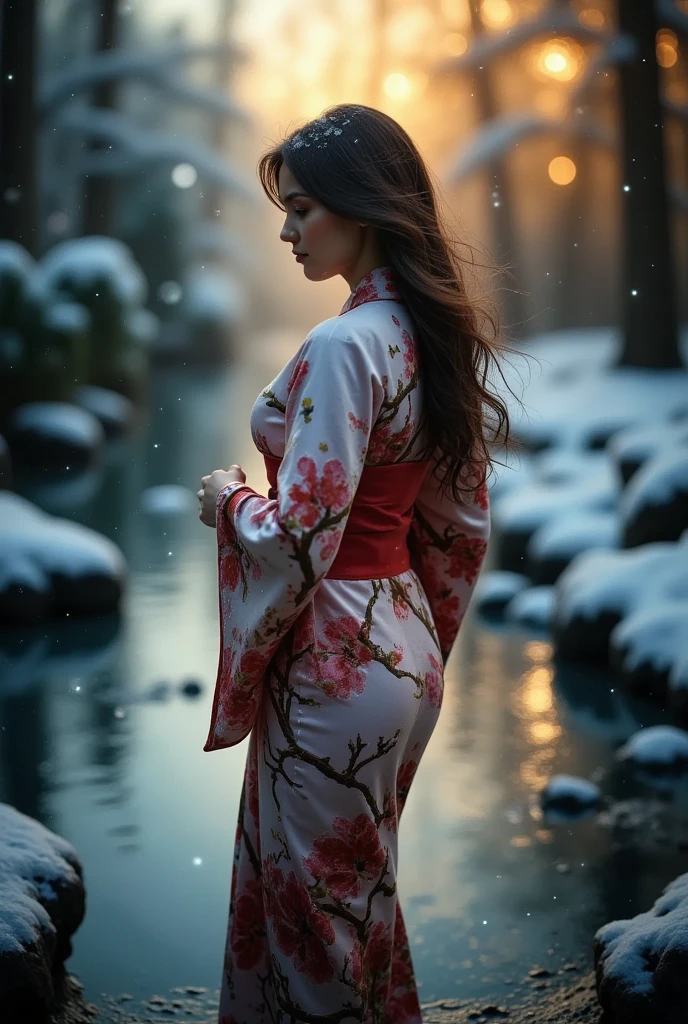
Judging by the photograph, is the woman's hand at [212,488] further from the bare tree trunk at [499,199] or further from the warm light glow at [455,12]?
the warm light glow at [455,12]

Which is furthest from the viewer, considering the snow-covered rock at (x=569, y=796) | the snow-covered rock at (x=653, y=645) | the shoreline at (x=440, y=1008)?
the snow-covered rock at (x=653, y=645)

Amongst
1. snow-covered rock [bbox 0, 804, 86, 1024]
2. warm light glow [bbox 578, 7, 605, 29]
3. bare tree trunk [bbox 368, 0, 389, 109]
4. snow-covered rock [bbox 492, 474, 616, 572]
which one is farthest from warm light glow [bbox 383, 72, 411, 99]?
snow-covered rock [bbox 0, 804, 86, 1024]

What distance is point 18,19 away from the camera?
346 centimetres

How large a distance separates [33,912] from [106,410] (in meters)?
7.28

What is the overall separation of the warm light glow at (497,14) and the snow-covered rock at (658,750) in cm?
832

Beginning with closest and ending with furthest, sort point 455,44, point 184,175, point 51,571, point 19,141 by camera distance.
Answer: point 51,571 → point 19,141 → point 455,44 → point 184,175

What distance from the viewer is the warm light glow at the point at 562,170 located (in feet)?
35.6

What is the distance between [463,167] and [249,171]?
161 inches

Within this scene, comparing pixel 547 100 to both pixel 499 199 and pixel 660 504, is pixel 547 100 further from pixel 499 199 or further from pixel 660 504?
pixel 660 504

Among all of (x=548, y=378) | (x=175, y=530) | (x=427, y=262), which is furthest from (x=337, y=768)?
(x=548, y=378)

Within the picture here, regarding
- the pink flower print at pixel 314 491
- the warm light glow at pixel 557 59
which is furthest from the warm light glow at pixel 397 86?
the pink flower print at pixel 314 491

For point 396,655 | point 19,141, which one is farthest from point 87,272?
point 396,655

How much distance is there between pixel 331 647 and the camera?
Result: 1457mm

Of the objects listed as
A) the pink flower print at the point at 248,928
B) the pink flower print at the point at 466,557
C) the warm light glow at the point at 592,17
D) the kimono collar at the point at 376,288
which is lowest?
the pink flower print at the point at 248,928
